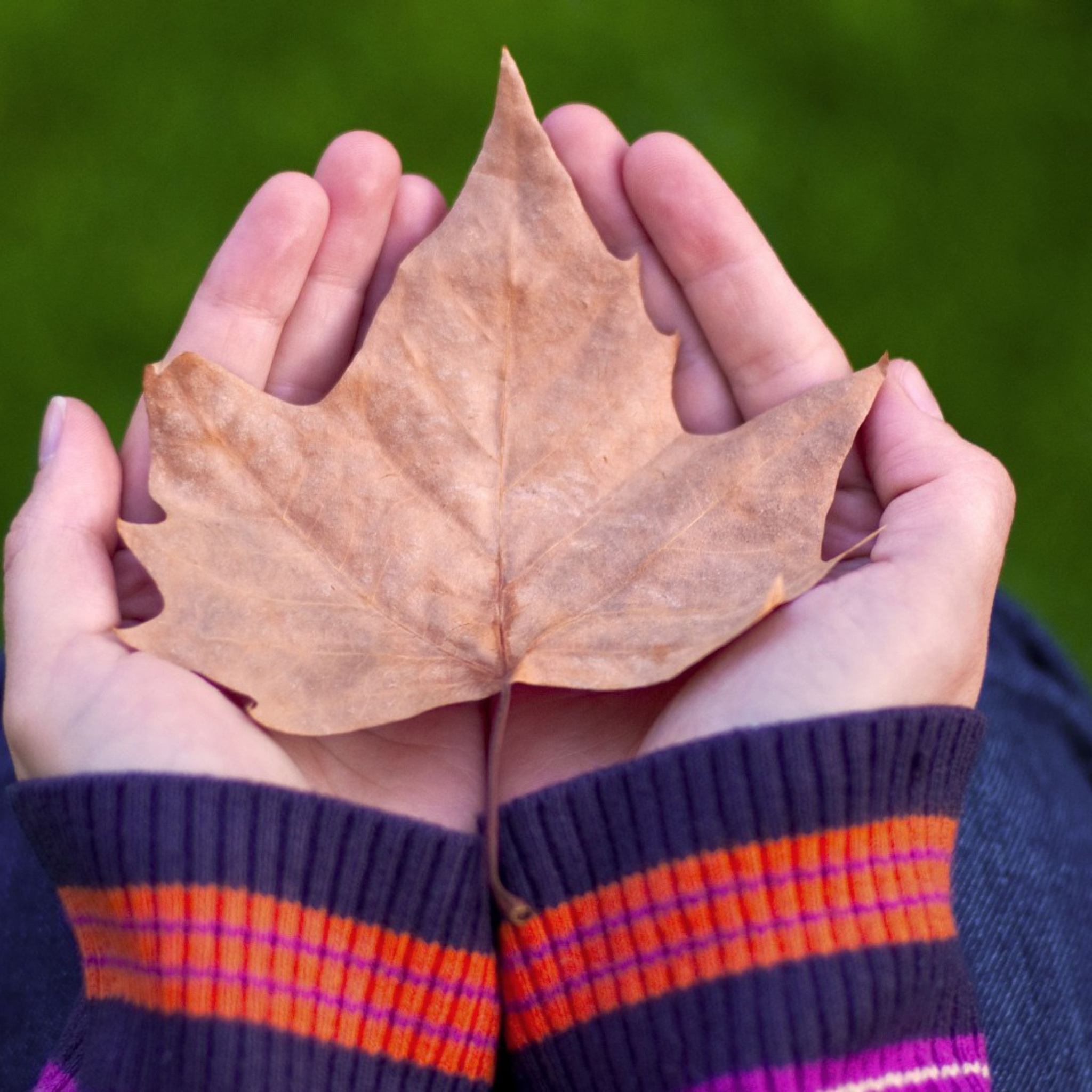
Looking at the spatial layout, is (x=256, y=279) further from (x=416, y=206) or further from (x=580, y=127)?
(x=580, y=127)

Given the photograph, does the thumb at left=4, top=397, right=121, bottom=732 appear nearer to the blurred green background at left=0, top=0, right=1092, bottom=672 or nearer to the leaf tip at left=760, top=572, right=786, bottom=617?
the leaf tip at left=760, top=572, right=786, bottom=617

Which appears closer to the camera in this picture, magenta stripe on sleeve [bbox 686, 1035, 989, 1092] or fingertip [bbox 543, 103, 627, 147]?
magenta stripe on sleeve [bbox 686, 1035, 989, 1092]

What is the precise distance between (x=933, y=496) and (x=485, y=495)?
39cm

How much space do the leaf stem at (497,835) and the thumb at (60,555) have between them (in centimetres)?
34

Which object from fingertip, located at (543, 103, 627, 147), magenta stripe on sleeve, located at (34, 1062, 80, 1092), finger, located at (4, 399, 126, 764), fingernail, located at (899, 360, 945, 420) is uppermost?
fingertip, located at (543, 103, 627, 147)

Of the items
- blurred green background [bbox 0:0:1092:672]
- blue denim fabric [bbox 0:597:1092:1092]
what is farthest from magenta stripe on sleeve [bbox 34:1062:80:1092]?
blurred green background [bbox 0:0:1092:672]

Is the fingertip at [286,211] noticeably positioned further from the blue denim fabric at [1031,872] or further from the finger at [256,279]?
the blue denim fabric at [1031,872]

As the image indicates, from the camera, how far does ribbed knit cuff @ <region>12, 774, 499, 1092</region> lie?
0.91 metres

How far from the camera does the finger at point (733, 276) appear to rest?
1.21 meters

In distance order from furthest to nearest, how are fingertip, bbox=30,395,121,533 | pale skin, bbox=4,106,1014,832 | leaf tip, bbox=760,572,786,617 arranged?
fingertip, bbox=30,395,121,533 → pale skin, bbox=4,106,1014,832 → leaf tip, bbox=760,572,786,617

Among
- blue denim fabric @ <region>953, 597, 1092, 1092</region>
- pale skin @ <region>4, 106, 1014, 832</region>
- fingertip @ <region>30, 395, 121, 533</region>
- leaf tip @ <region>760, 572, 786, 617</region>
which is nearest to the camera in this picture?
leaf tip @ <region>760, 572, 786, 617</region>

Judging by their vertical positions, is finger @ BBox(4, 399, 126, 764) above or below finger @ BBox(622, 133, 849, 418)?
below

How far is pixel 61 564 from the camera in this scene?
1059 mm

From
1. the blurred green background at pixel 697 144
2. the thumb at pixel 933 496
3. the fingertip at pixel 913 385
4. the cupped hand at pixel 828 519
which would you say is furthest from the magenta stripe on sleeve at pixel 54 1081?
the blurred green background at pixel 697 144
